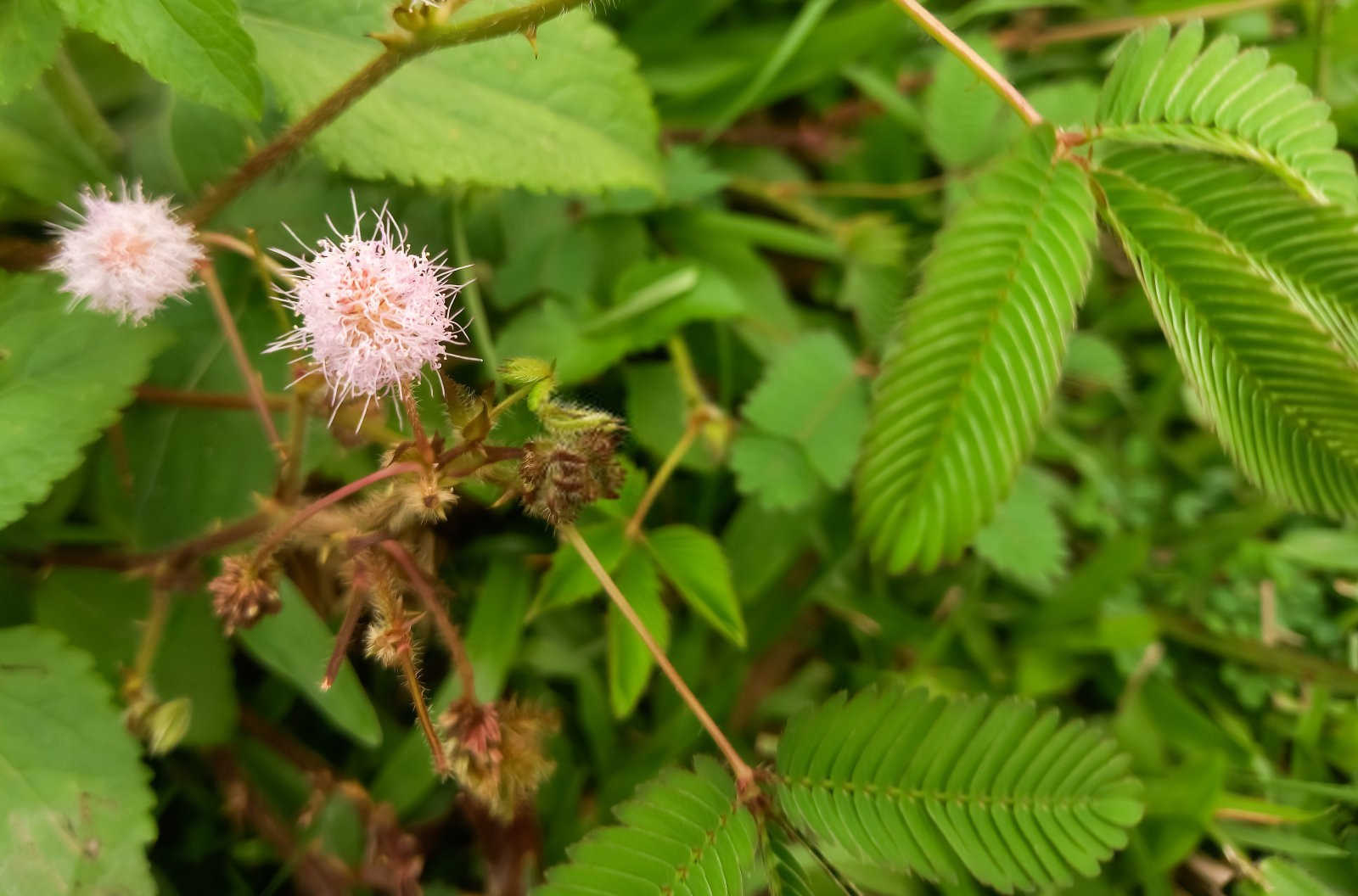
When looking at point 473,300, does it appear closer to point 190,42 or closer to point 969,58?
point 190,42

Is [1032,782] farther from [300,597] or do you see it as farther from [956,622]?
[300,597]

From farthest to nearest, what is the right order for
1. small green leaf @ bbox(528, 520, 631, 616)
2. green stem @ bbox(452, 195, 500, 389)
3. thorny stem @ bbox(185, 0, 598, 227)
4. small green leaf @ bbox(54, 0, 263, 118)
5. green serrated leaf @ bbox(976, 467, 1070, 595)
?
1. green serrated leaf @ bbox(976, 467, 1070, 595)
2. green stem @ bbox(452, 195, 500, 389)
3. small green leaf @ bbox(528, 520, 631, 616)
4. small green leaf @ bbox(54, 0, 263, 118)
5. thorny stem @ bbox(185, 0, 598, 227)

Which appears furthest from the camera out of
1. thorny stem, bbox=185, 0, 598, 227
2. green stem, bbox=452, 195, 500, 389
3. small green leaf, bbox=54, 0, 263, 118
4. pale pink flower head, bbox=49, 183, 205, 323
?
green stem, bbox=452, 195, 500, 389

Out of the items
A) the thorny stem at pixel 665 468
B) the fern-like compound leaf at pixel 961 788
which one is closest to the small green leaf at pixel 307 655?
the thorny stem at pixel 665 468

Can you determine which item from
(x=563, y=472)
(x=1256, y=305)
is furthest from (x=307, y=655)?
(x=1256, y=305)

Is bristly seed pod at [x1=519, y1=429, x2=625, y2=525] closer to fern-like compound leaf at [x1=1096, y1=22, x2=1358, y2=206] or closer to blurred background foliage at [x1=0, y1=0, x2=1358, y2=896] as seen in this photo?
blurred background foliage at [x1=0, y1=0, x2=1358, y2=896]

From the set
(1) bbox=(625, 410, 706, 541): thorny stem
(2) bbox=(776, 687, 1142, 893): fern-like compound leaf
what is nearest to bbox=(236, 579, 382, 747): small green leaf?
(1) bbox=(625, 410, 706, 541): thorny stem

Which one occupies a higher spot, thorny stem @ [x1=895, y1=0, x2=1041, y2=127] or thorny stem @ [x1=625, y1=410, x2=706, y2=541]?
thorny stem @ [x1=895, y1=0, x2=1041, y2=127]
